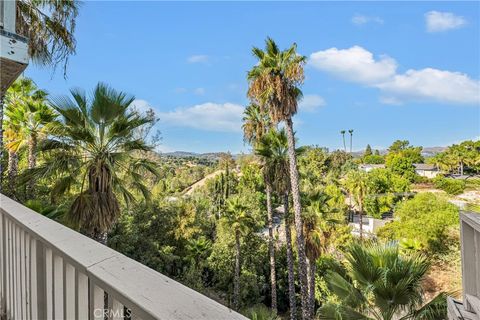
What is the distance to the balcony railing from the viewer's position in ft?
5.50

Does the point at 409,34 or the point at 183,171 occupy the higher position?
the point at 409,34

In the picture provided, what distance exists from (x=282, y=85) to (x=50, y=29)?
720 cm

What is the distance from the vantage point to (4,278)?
1.65 meters

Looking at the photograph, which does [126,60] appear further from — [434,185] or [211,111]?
[434,185]

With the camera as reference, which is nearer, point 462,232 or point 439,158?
point 462,232

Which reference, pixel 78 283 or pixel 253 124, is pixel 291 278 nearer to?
pixel 253 124

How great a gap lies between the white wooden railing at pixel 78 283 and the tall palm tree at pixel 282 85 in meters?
9.46

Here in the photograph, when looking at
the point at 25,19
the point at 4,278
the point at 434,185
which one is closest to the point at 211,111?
the point at 25,19

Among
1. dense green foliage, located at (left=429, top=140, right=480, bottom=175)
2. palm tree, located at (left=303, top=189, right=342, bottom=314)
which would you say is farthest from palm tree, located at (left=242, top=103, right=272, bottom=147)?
dense green foliage, located at (left=429, top=140, right=480, bottom=175)

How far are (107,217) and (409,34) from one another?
13.5 metres

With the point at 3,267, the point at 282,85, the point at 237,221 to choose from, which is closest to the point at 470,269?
the point at 3,267

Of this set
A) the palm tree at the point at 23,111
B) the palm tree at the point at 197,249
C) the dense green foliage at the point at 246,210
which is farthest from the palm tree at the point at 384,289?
the palm tree at the point at 197,249

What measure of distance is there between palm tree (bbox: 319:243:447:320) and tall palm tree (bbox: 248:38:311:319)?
5673 millimetres

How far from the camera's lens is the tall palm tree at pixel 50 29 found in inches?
214
